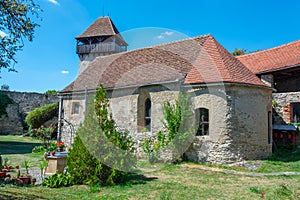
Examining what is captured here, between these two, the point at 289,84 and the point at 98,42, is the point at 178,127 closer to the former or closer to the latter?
the point at 289,84

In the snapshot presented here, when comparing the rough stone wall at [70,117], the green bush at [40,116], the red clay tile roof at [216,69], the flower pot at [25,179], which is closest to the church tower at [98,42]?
the green bush at [40,116]

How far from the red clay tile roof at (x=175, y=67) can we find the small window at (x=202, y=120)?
1437 mm

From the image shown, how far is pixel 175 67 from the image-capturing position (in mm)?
13273

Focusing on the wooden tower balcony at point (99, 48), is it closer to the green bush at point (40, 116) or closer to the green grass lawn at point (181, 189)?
the green bush at point (40, 116)

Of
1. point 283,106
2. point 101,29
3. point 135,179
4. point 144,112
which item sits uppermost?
point 101,29

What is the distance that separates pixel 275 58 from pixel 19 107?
2645 cm

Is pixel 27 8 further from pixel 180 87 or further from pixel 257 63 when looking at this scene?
pixel 257 63

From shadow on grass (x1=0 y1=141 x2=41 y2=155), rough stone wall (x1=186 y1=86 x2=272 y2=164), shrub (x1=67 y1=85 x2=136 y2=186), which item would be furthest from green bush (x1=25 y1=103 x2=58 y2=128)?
shrub (x1=67 y1=85 x2=136 y2=186)

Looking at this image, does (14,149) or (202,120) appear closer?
(202,120)

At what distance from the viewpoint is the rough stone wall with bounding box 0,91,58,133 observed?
90.0 ft

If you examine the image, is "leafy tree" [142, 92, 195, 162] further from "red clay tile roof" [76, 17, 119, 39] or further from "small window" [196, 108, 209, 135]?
"red clay tile roof" [76, 17, 119, 39]

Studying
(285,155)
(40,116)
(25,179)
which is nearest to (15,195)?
(25,179)

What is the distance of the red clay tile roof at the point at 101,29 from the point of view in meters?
29.8

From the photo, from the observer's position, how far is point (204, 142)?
37.9 feet
